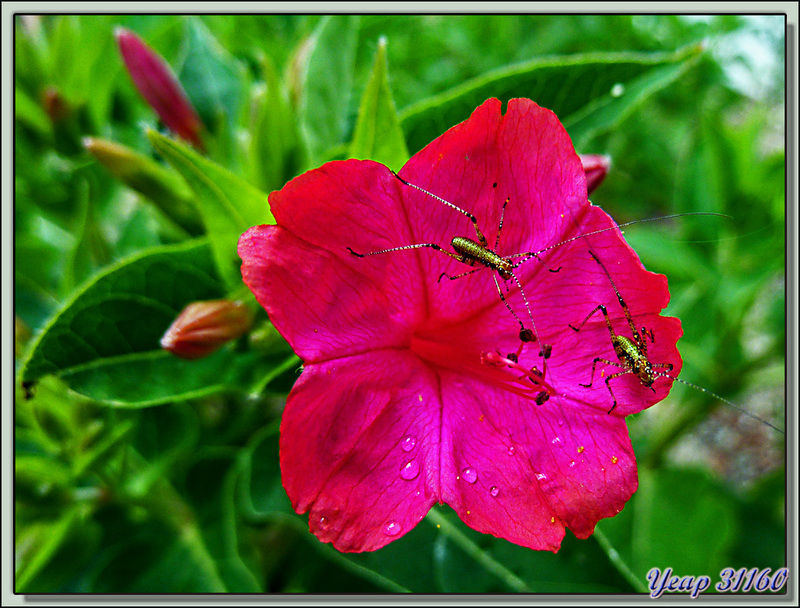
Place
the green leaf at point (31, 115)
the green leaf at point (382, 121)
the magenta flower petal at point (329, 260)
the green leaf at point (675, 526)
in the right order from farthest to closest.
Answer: the green leaf at point (31, 115) → the green leaf at point (675, 526) → the green leaf at point (382, 121) → the magenta flower petal at point (329, 260)

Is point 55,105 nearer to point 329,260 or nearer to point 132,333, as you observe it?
point 132,333

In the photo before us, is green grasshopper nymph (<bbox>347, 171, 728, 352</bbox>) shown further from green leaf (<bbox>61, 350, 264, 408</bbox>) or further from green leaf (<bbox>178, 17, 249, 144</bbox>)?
green leaf (<bbox>178, 17, 249, 144</bbox>)

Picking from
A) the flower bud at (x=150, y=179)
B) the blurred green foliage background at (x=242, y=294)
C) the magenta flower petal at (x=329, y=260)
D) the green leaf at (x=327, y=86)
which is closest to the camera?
the magenta flower petal at (x=329, y=260)

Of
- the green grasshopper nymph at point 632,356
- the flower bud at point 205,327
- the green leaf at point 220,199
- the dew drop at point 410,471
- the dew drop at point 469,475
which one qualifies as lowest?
the dew drop at point 469,475

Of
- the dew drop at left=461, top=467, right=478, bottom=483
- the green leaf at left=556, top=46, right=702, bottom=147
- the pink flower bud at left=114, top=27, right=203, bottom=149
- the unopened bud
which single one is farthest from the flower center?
the unopened bud

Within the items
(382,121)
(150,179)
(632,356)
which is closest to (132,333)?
(150,179)

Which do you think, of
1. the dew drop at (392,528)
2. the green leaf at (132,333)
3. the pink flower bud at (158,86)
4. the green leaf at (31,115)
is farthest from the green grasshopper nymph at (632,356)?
the green leaf at (31,115)

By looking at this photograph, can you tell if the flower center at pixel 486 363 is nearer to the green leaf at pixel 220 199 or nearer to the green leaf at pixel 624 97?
the green leaf at pixel 220 199
